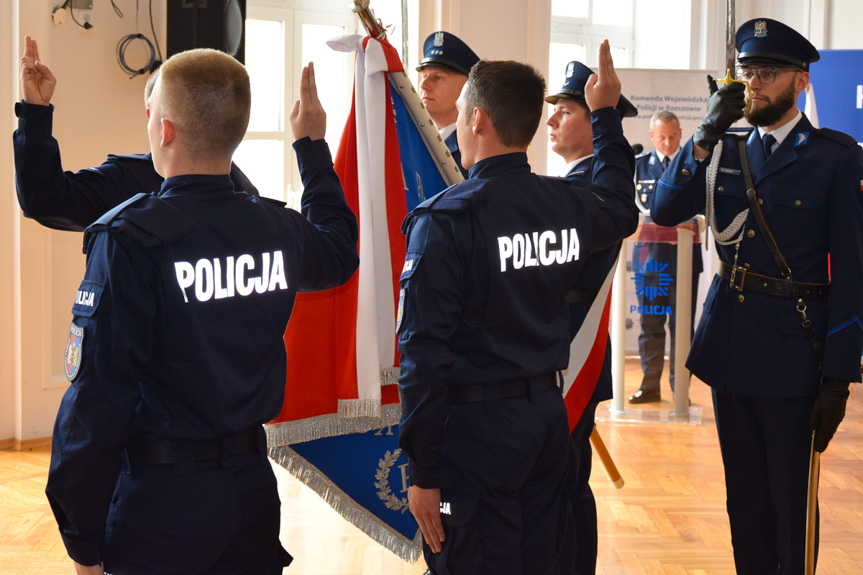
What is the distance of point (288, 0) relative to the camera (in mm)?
5469

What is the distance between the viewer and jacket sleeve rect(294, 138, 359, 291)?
1.72m

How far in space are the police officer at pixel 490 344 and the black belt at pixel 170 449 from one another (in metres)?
0.34

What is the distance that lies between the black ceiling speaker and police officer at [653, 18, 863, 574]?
8.64 feet

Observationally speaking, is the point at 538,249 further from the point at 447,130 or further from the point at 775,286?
the point at 447,130

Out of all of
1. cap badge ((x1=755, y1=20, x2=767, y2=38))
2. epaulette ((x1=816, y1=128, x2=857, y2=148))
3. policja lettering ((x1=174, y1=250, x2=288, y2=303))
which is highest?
cap badge ((x1=755, y1=20, x2=767, y2=38))

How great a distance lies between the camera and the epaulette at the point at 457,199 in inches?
66.2

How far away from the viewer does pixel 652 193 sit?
204 inches

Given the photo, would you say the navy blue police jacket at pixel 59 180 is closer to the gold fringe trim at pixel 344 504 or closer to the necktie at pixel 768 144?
the gold fringe trim at pixel 344 504

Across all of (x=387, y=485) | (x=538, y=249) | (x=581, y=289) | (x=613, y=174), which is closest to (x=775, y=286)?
(x=581, y=289)

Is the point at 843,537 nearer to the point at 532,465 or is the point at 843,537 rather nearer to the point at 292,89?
the point at 532,465

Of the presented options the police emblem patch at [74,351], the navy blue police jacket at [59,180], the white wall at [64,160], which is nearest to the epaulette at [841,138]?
the navy blue police jacket at [59,180]

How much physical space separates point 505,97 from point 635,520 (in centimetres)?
221

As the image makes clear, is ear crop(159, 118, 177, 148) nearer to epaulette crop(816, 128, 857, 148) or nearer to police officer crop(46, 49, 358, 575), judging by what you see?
police officer crop(46, 49, 358, 575)

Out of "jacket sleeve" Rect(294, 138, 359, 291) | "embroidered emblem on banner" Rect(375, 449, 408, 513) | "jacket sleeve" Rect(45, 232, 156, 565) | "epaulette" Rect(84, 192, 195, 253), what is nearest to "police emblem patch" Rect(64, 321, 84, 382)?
"jacket sleeve" Rect(45, 232, 156, 565)
